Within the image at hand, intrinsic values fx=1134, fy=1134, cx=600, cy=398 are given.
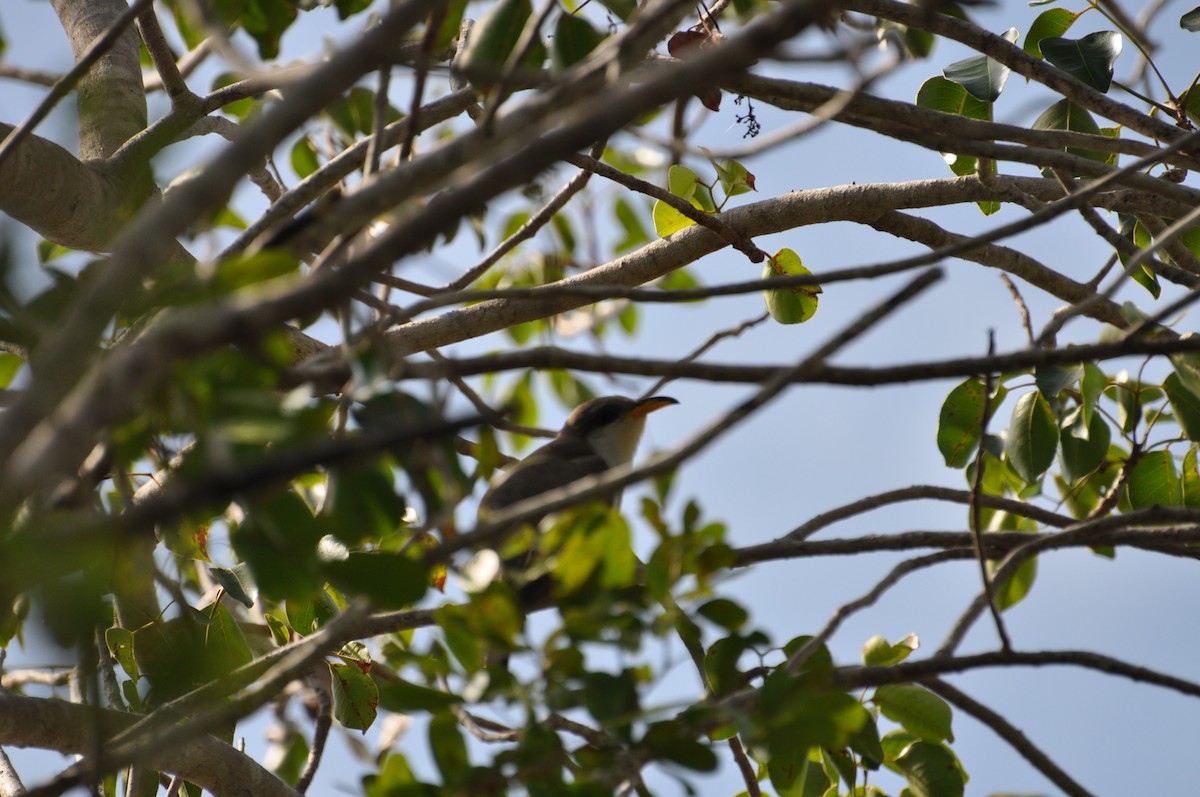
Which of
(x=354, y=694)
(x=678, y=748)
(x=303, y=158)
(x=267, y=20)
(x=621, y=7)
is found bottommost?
(x=678, y=748)

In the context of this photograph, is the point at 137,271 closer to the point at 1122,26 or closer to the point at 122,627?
the point at 122,627

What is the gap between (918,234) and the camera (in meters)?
5.11

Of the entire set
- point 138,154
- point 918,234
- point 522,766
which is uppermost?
point 138,154

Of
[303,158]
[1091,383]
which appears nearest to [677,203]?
[1091,383]

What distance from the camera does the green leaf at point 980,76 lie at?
438cm

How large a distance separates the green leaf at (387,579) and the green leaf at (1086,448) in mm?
3181

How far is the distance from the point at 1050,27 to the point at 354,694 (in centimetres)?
388

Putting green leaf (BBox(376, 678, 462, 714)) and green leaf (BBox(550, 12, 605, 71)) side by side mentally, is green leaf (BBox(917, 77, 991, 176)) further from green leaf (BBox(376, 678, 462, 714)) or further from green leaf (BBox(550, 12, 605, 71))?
green leaf (BBox(376, 678, 462, 714))

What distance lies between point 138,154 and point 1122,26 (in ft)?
12.9

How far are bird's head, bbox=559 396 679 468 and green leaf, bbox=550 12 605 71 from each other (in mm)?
4004

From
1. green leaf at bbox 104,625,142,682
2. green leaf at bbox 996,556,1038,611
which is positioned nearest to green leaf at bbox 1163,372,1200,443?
green leaf at bbox 996,556,1038,611

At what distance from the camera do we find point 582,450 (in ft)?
22.1

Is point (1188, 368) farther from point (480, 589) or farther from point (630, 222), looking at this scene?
point (630, 222)

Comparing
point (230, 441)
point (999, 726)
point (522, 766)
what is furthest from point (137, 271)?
point (999, 726)
